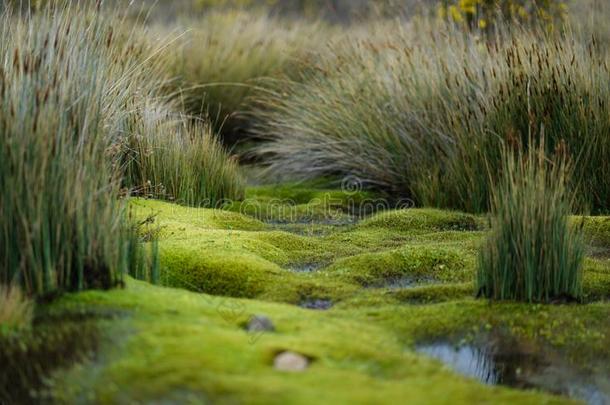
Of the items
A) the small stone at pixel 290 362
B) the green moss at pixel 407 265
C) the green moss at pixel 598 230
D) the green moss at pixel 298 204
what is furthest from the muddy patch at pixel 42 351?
the green moss at pixel 298 204

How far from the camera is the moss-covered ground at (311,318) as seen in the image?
2689 mm

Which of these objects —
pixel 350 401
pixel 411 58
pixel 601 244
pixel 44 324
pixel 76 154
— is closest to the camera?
pixel 350 401

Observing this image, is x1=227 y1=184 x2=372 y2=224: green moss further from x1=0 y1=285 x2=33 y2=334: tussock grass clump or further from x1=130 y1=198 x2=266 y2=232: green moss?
x1=0 y1=285 x2=33 y2=334: tussock grass clump

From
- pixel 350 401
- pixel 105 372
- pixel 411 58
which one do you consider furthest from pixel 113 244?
pixel 411 58

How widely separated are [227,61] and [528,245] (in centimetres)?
609

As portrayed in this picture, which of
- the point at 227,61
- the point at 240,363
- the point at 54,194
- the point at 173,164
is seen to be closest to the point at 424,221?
the point at 173,164

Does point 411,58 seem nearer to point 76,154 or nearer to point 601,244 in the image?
point 601,244

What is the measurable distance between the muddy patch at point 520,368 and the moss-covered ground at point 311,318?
68mm

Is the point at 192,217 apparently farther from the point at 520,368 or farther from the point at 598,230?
the point at 520,368

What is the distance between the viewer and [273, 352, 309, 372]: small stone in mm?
2807

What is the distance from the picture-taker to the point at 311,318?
3350mm

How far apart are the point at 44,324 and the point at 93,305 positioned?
0.66 feet

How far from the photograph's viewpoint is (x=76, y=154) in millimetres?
3646

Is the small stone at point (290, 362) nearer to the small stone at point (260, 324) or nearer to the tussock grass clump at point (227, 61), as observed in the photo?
the small stone at point (260, 324)
